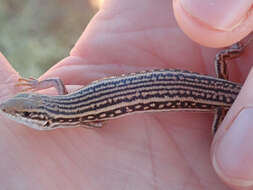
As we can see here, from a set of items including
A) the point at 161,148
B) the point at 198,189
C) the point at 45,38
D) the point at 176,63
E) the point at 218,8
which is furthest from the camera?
the point at 45,38

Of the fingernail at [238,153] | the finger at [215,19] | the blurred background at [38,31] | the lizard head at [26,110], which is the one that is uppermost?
the finger at [215,19]

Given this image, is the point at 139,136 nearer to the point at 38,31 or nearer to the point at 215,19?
the point at 215,19

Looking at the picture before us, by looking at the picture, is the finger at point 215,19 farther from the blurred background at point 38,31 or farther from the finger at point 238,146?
the blurred background at point 38,31

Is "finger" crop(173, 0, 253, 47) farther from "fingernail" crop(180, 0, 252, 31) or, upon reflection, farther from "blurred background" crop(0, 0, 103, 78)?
"blurred background" crop(0, 0, 103, 78)

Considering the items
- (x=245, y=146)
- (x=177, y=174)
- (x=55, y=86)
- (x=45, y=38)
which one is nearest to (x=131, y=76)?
(x=55, y=86)

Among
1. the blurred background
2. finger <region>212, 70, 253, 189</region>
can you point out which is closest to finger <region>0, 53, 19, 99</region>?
finger <region>212, 70, 253, 189</region>

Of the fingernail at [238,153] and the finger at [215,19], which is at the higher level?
the finger at [215,19]

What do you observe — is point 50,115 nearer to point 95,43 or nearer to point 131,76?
point 131,76

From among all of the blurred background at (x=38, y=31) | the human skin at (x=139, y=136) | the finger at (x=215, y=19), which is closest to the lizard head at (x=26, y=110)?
the human skin at (x=139, y=136)
